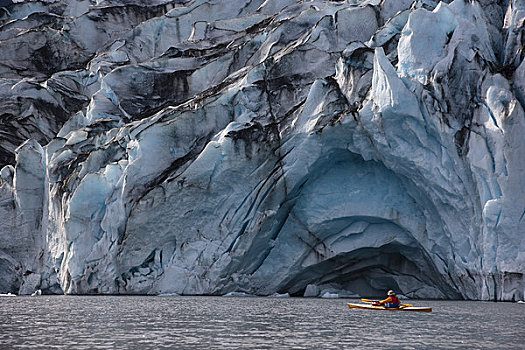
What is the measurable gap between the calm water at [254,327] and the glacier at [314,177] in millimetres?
5030

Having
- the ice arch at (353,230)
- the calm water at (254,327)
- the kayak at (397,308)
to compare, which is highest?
the ice arch at (353,230)

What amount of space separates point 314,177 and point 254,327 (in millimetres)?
13854

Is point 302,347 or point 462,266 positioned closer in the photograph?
point 302,347

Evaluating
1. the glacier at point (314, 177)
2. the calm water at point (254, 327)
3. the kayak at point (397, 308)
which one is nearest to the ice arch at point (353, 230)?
the glacier at point (314, 177)

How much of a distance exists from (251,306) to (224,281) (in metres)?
6.47

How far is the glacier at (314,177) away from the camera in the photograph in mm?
24531

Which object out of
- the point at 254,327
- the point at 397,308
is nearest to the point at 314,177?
the point at 397,308

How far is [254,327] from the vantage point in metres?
15.0

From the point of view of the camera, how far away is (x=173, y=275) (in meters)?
28.2

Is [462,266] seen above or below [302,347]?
above

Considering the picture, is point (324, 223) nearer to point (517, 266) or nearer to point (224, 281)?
point (224, 281)

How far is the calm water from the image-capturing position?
477 inches

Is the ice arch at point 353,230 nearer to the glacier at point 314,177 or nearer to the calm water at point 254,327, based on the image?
the glacier at point 314,177

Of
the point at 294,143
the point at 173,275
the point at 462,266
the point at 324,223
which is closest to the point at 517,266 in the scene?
the point at 462,266
